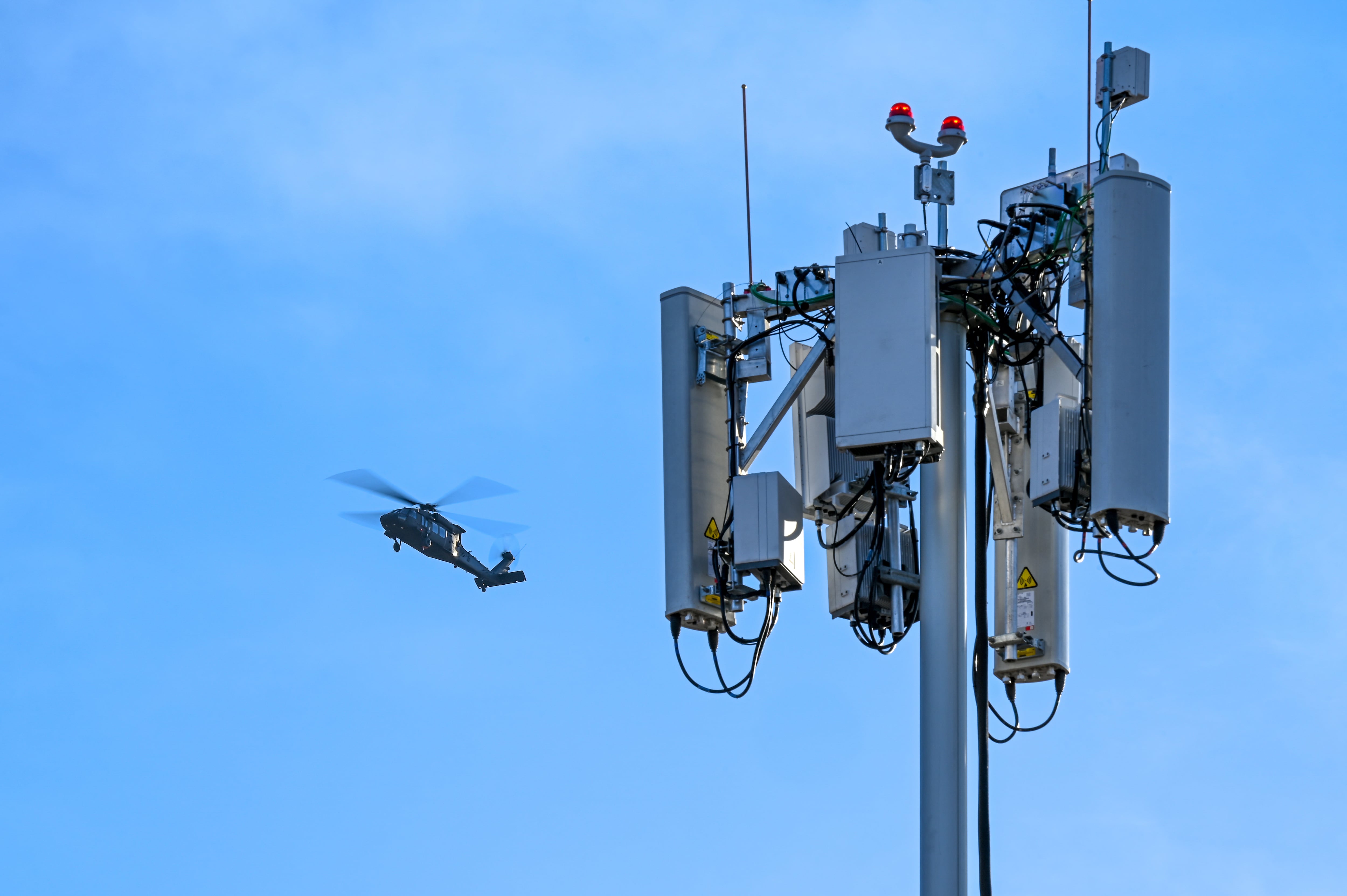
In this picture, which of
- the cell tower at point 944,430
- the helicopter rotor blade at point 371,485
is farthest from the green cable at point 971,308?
the helicopter rotor blade at point 371,485

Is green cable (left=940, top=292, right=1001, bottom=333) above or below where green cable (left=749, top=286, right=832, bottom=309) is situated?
below

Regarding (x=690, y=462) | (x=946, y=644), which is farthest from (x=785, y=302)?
(x=946, y=644)

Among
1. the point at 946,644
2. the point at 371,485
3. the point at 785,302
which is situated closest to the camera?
the point at 946,644

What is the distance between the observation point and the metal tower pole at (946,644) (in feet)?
46.0

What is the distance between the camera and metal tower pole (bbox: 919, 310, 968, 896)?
46.0ft

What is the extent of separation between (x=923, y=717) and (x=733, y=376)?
304 centimetres

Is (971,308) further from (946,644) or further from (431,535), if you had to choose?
(431,535)

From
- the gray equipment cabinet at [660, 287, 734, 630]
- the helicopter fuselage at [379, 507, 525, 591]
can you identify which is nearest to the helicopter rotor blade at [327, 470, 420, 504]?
the helicopter fuselage at [379, 507, 525, 591]

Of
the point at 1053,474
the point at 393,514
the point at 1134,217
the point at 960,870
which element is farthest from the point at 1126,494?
the point at 393,514

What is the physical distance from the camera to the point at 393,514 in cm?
5762

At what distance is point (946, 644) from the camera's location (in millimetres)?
14391

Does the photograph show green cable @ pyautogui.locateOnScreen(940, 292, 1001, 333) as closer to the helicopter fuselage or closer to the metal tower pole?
the metal tower pole

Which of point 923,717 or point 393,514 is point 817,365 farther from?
point 393,514

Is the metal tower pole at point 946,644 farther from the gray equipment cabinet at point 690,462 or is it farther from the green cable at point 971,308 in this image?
the gray equipment cabinet at point 690,462
